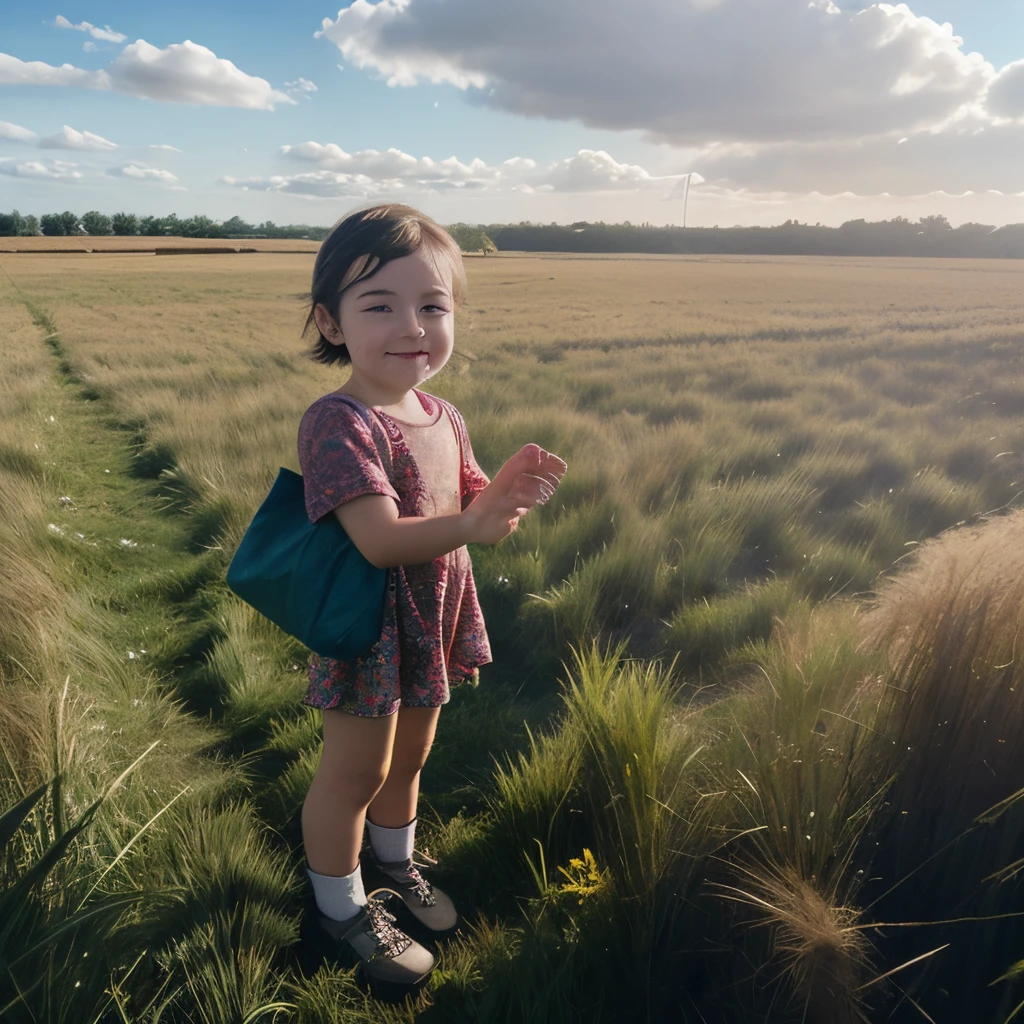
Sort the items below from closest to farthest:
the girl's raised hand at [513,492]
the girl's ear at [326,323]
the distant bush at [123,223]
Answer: the girl's raised hand at [513,492] → the girl's ear at [326,323] → the distant bush at [123,223]

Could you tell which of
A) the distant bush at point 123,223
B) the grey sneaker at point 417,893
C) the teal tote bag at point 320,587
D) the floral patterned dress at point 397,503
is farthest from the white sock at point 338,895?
the distant bush at point 123,223

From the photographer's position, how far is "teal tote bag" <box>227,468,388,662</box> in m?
1.50

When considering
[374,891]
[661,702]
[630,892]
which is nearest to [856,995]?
[630,892]

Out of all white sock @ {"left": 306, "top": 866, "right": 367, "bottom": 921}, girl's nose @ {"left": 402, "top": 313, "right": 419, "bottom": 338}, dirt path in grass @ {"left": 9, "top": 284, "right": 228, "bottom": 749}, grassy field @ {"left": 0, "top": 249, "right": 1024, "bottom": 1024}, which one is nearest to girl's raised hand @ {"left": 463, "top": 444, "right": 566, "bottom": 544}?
girl's nose @ {"left": 402, "top": 313, "right": 419, "bottom": 338}

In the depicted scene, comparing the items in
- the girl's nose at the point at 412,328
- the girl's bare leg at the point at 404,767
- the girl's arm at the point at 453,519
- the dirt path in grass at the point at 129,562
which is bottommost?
the dirt path in grass at the point at 129,562

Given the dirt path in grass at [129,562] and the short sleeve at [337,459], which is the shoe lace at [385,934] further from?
the dirt path in grass at [129,562]

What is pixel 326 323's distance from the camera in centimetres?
159

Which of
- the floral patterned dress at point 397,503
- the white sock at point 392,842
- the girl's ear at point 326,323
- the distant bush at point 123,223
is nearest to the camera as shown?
the floral patterned dress at point 397,503

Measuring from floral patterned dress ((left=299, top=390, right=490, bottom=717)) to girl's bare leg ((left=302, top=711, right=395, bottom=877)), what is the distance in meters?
0.06

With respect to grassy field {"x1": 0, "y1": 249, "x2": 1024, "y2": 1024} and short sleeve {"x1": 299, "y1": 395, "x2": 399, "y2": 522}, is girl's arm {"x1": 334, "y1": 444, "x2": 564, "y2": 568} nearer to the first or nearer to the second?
short sleeve {"x1": 299, "y1": 395, "x2": 399, "y2": 522}

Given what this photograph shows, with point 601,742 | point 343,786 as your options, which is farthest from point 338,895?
point 601,742

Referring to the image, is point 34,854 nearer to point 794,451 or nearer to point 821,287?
point 794,451

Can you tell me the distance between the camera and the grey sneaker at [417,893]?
187 cm

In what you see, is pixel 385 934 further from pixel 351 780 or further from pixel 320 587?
pixel 320 587
